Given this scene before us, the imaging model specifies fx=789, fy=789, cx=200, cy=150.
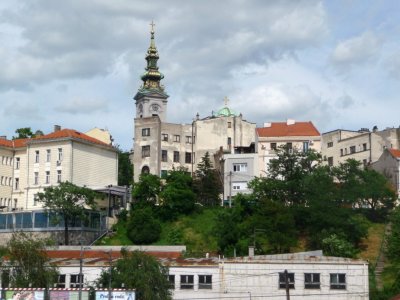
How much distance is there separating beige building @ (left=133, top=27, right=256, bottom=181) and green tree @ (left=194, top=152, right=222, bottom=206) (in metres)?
9.77

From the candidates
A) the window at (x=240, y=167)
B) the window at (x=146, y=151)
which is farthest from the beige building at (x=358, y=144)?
the window at (x=146, y=151)

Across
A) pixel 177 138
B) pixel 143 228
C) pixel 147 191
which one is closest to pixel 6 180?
pixel 147 191

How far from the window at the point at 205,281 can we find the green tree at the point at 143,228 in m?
23.4

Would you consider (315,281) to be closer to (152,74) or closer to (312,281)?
(312,281)

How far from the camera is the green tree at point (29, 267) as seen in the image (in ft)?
186

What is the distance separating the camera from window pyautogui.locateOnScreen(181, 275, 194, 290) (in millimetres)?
60906

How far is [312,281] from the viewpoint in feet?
199

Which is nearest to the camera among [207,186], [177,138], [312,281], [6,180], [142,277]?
[142,277]

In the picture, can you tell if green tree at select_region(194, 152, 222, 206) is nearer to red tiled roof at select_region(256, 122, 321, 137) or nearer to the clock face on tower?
red tiled roof at select_region(256, 122, 321, 137)

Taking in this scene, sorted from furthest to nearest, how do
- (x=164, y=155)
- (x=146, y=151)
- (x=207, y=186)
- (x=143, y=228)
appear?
1. (x=164, y=155)
2. (x=146, y=151)
3. (x=207, y=186)
4. (x=143, y=228)

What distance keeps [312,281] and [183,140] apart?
52.2 m

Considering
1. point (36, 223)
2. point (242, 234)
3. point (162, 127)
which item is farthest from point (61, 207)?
point (162, 127)

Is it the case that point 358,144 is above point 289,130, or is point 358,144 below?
below

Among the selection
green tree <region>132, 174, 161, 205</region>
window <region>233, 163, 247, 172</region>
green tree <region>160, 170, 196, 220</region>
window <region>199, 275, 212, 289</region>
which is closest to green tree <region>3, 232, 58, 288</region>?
window <region>199, 275, 212, 289</region>
